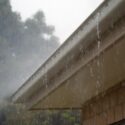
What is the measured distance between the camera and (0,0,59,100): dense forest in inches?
1094

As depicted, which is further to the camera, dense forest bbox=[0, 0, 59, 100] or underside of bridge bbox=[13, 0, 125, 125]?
dense forest bbox=[0, 0, 59, 100]

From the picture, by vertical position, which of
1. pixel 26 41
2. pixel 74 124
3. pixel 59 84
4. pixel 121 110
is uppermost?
pixel 26 41

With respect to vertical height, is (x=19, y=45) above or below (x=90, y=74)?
above

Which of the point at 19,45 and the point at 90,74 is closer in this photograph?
the point at 90,74

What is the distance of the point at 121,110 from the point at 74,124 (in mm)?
14375

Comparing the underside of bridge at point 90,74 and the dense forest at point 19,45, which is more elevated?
the dense forest at point 19,45

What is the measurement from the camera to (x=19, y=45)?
32.2 meters

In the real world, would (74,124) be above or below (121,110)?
above

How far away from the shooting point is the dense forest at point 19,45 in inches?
1094

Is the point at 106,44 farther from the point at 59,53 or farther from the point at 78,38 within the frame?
the point at 59,53

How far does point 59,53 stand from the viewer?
406cm

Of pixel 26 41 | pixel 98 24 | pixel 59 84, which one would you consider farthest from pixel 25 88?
pixel 26 41

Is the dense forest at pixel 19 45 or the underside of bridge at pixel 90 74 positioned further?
the dense forest at pixel 19 45

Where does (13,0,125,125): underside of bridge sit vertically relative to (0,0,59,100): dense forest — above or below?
below
